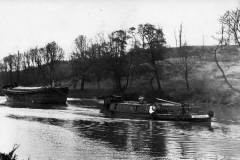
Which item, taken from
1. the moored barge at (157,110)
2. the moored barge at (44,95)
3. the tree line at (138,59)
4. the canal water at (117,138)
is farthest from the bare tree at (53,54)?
the canal water at (117,138)

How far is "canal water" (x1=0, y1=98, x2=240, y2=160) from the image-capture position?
3172cm

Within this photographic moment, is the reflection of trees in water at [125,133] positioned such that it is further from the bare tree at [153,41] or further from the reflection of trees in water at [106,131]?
the bare tree at [153,41]

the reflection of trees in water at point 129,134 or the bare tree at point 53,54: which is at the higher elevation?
the bare tree at point 53,54

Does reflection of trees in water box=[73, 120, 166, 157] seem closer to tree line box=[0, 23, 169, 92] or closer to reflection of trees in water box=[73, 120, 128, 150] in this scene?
reflection of trees in water box=[73, 120, 128, 150]

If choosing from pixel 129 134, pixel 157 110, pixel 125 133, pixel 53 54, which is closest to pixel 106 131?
pixel 125 133

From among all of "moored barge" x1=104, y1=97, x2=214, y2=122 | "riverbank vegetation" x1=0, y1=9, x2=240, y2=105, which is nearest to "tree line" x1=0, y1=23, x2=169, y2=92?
"riverbank vegetation" x1=0, y1=9, x2=240, y2=105

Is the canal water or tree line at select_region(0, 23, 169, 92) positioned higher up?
tree line at select_region(0, 23, 169, 92)

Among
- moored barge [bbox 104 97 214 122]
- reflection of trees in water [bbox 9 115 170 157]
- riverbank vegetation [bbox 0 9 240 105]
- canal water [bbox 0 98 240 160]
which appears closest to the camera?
canal water [bbox 0 98 240 160]

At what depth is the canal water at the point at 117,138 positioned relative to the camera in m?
31.7

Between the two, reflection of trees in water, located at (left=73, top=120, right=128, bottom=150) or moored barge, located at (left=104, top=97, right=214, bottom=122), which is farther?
moored barge, located at (left=104, top=97, right=214, bottom=122)

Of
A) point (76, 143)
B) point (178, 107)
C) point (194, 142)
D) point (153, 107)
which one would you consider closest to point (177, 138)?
point (194, 142)

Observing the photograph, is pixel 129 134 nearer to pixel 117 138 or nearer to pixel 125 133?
pixel 125 133

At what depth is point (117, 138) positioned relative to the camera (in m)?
39.5

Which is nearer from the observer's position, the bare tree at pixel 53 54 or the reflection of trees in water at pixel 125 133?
the reflection of trees in water at pixel 125 133
